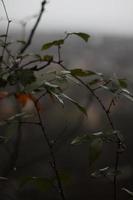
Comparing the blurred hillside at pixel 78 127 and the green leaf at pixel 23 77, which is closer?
the green leaf at pixel 23 77

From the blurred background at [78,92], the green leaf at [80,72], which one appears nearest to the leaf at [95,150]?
the green leaf at [80,72]

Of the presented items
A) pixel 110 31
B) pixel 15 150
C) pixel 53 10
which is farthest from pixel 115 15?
pixel 15 150

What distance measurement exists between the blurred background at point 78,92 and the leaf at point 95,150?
1.20 feet

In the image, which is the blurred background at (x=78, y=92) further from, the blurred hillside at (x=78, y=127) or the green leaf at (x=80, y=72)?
the green leaf at (x=80, y=72)

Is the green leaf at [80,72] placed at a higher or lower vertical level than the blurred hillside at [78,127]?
higher

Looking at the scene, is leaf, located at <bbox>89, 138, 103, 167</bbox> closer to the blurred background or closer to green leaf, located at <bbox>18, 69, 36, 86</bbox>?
green leaf, located at <bbox>18, 69, 36, 86</bbox>

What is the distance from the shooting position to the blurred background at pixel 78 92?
861 millimetres

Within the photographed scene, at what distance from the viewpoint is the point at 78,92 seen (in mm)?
885

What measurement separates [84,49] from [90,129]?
181mm

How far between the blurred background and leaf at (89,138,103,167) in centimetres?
37

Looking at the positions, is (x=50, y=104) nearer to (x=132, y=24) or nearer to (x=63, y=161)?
(x=63, y=161)

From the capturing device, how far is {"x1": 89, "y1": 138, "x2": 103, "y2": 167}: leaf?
488 millimetres

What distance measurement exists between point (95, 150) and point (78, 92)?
40cm

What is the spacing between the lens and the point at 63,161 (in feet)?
2.91
